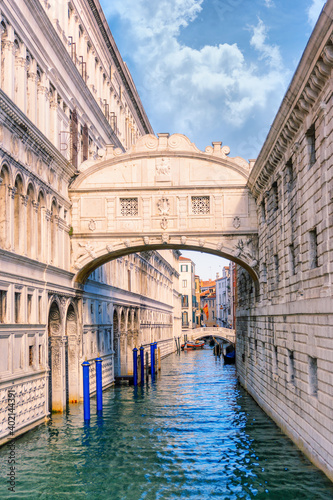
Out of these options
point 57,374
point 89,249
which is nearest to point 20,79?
point 89,249

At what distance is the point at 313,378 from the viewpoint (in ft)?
43.0

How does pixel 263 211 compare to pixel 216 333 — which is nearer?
pixel 263 211

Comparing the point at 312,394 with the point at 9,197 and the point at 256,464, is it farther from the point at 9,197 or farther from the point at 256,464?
the point at 9,197

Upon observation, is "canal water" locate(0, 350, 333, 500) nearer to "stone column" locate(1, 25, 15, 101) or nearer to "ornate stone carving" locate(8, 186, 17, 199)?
"ornate stone carving" locate(8, 186, 17, 199)

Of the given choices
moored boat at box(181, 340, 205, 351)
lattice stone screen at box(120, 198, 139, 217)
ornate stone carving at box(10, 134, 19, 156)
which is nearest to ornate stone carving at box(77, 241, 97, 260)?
lattice stone screen at box(120, 198, 139, 217)

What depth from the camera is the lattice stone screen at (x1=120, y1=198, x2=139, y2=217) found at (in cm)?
2223

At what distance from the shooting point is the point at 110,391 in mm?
27328

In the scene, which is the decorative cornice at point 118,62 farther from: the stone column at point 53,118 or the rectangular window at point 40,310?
the rectangular window at point 40,310

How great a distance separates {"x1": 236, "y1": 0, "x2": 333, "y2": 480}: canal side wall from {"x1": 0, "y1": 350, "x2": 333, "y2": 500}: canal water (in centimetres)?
65

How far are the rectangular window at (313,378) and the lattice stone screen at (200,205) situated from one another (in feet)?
32.4

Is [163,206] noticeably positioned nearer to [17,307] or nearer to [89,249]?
[89,249]

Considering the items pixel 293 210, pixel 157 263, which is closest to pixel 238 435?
pixel 293 210

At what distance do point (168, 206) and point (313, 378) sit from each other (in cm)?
1034

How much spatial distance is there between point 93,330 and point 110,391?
3.37 metres
